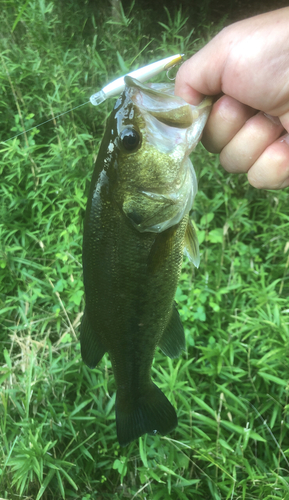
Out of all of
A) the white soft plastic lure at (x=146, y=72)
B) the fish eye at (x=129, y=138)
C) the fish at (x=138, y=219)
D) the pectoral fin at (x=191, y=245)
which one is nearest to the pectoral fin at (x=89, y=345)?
the fish at (x=138, y=219)

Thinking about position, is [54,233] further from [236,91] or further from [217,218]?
[236,91]

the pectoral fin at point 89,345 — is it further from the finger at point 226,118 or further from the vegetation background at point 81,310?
the finger at point 226,118

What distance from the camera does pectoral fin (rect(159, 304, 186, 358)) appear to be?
1411 mm

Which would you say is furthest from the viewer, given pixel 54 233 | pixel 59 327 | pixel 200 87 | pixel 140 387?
pixel 54 233

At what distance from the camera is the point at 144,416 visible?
1.48 m

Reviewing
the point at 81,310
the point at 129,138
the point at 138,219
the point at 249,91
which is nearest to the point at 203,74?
the point at 249,91

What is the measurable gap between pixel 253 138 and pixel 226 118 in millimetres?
169

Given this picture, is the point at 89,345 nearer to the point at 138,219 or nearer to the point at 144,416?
the point at 144,416

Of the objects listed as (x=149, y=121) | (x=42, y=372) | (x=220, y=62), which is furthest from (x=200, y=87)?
(x=42, y=372)

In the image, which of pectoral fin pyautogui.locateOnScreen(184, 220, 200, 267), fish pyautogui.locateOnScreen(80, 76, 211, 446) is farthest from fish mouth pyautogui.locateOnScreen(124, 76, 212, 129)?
pectoral fin pyautogui.locateOnScreen(184, 220, 200, 267)

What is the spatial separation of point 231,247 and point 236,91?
1466 millimetres

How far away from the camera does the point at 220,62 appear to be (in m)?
1.20

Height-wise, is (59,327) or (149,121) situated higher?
(149,121)

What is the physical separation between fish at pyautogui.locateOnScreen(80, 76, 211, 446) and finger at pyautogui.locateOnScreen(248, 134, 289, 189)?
40cm
